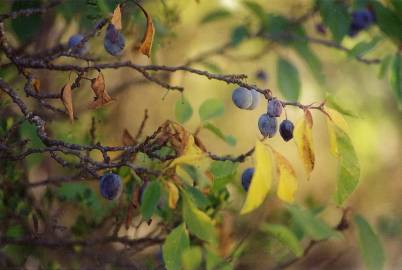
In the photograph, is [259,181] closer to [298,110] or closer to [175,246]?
[175,246]

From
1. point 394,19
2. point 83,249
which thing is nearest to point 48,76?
point 83,249

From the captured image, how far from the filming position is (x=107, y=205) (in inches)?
74.7

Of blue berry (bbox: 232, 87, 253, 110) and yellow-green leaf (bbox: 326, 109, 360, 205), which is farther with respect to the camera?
blue berry (bbox: 232, 87, 253, 110)

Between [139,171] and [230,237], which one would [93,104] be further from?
[230,237]

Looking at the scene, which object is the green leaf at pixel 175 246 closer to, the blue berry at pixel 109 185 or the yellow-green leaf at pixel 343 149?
the blue berry at pixel 109 185

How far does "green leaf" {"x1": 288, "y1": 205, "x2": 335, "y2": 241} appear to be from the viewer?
1.64 m

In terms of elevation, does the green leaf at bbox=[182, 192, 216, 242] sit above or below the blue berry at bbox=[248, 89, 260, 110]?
below

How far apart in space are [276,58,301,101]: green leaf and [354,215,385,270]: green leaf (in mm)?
610

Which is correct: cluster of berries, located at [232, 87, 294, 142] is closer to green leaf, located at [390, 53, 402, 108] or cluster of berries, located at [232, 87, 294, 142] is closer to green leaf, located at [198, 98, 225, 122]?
green leaf, located at [198, 98, 225, 122]

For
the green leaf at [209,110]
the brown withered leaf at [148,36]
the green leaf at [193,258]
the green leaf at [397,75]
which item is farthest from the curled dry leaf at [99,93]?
the green leaf at [397,75]

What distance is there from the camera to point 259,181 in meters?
0.94

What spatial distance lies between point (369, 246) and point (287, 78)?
2.35ft

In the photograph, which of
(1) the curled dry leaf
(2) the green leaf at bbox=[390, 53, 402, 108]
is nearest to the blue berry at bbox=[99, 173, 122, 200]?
(1) the curled dry leaf

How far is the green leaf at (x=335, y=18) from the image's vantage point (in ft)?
6.18
